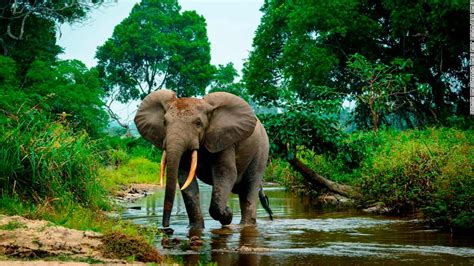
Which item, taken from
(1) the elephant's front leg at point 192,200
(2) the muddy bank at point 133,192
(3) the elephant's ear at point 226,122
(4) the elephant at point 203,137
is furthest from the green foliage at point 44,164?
(2) the muddy bank at point 133,192

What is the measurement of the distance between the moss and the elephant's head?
2525 millimetres

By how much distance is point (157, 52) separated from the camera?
59375mm

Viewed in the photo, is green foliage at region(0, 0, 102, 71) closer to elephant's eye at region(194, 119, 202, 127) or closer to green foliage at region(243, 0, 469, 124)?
green foliage at region(243, 0, 469, 124)

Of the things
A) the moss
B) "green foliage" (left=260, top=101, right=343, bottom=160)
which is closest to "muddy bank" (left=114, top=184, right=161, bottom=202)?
"green foliage" (left=260, top=101, right=343, bottom=160)

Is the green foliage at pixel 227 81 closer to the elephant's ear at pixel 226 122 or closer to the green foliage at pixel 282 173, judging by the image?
the green foliage at pixel 282 173

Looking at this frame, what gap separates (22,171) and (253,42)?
123ft

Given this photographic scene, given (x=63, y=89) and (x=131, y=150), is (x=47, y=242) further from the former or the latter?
(x=131, y=150)

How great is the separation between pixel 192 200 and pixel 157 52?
1902 inches

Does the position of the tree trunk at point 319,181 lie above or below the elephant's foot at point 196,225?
above

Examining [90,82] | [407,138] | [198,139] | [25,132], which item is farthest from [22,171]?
[90,82]

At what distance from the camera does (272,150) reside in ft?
56.8

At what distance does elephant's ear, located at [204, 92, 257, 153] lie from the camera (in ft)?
39.5

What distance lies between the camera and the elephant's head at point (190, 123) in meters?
11.1

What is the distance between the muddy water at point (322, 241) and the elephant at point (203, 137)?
0.55m
